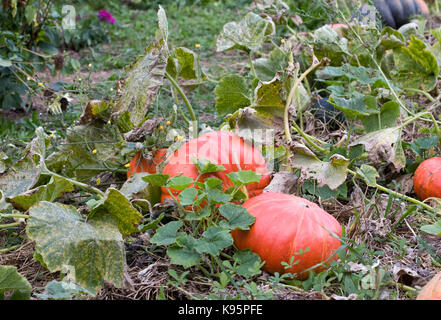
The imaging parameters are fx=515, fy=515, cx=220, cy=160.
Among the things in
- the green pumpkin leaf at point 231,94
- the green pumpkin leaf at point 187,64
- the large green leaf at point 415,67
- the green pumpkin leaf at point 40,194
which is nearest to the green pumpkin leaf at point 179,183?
the green pumpkin leaf at point 40,194

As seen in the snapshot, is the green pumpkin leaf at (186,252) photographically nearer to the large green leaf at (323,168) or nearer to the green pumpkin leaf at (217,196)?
the green pumpkin leaf at (217,196)

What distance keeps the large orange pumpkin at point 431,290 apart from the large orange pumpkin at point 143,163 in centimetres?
108

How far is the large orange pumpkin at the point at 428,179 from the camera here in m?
2.12

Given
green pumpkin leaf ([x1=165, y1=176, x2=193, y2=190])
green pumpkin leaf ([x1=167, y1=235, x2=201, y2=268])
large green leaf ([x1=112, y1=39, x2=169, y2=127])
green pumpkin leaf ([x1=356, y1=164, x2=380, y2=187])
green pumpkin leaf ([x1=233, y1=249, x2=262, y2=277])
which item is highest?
large green leaf ([x1=112, y1=39, x2=169, y2=127])

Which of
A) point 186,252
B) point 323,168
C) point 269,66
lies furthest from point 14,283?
point 269,66

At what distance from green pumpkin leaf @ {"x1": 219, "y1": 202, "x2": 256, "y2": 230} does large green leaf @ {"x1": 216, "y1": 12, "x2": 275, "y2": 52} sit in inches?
46.4

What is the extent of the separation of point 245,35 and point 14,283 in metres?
1.72

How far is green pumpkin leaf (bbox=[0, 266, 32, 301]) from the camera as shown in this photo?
1458mm

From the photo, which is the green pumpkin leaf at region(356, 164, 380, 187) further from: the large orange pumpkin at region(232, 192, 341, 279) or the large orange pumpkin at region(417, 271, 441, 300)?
the large orange pumpkin at region(417, 271, 441, 300)

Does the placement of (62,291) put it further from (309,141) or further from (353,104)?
(353,104)

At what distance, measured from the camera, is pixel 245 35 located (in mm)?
2676

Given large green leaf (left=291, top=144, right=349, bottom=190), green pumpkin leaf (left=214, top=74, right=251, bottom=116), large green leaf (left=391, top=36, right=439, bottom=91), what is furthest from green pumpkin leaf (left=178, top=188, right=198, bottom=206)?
large green leaf (left=391, top=36, right=439, bottom=91)
